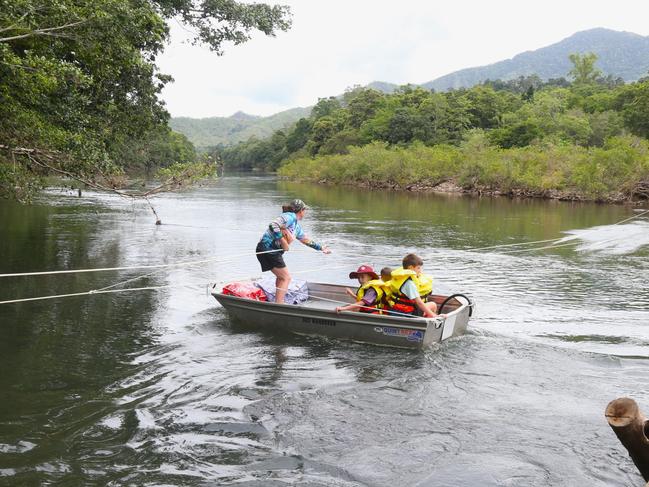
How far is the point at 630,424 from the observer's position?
3627 millimetres

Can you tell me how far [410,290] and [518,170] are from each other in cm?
4525

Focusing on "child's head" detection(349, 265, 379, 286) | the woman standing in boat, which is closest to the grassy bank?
"child's head" detection(349, 265, 379, 286)

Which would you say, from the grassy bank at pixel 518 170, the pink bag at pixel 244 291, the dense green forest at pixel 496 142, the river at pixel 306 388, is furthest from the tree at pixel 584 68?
the pink bag at pixel 244 291

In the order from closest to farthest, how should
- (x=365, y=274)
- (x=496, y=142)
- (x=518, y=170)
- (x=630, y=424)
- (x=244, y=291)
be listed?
(x=630, y=424) → (x=365, y=274) → (x=244, y=291) → (x=518, y=170) → (x=496, y=142)

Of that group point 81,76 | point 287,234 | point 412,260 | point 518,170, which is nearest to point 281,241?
point 287,234

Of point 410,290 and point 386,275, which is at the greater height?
point 386,275

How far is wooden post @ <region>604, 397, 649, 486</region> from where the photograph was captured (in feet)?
11.8

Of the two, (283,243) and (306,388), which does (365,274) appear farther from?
(306,388)

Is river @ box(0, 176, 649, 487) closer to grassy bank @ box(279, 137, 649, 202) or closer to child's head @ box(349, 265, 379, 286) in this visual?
child's head @ box(349, 265, 379, 286)

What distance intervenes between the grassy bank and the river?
3025 cm

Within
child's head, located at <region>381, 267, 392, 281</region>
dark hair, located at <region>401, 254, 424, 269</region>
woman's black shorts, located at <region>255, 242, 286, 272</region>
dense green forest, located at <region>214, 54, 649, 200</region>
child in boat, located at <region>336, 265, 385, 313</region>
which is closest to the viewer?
dark hair, located at <region>401, 254, 424, 269</region>

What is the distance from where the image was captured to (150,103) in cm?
1798

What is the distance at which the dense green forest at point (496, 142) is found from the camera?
46938 millimetres

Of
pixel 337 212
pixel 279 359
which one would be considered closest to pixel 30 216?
pixel 337 212
